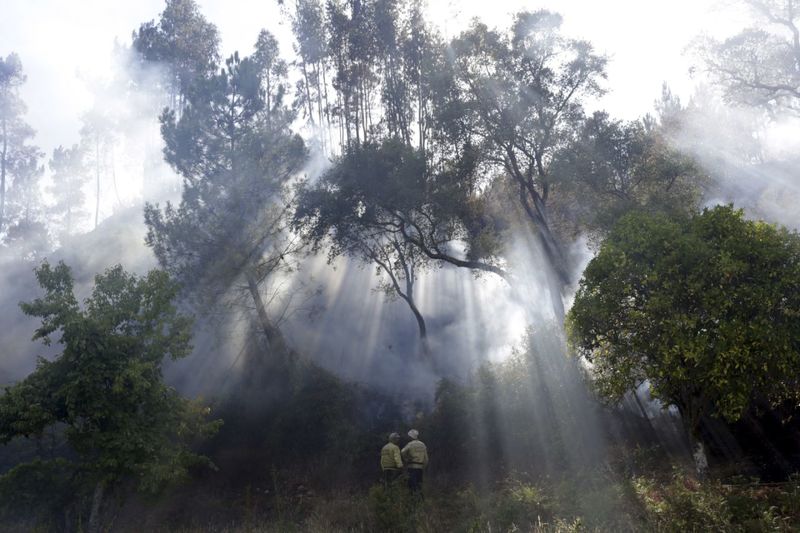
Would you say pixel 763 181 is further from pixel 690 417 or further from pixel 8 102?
pixel 8 102

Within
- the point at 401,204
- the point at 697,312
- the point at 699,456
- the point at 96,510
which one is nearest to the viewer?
the point at 697,312

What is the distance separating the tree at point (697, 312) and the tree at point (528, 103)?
387 inches

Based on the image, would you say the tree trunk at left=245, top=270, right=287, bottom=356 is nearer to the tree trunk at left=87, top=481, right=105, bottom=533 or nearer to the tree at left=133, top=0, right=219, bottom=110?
the tree trunk at left=87, top=481, right=105, bottom=533

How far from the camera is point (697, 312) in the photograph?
10.4m

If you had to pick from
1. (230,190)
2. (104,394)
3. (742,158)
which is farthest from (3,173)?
(742,158)

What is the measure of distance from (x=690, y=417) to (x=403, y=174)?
13.8m

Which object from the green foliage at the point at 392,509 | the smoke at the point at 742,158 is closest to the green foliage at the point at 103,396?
the green foliage at the point at 392,509

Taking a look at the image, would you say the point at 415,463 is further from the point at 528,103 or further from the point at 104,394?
the point at 528,103

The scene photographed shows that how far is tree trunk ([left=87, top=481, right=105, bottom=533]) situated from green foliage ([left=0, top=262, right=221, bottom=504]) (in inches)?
11.8

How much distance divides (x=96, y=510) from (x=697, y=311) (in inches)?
516

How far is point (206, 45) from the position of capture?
141ft

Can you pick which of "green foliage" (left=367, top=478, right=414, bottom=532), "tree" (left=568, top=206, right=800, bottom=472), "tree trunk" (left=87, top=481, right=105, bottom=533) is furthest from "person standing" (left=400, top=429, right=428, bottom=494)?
"tree trunk" (left=87, top=481, right=105, bottom=533)

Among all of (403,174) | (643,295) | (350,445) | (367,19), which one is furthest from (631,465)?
(367,19)

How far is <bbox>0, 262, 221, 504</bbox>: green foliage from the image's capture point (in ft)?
39.1
